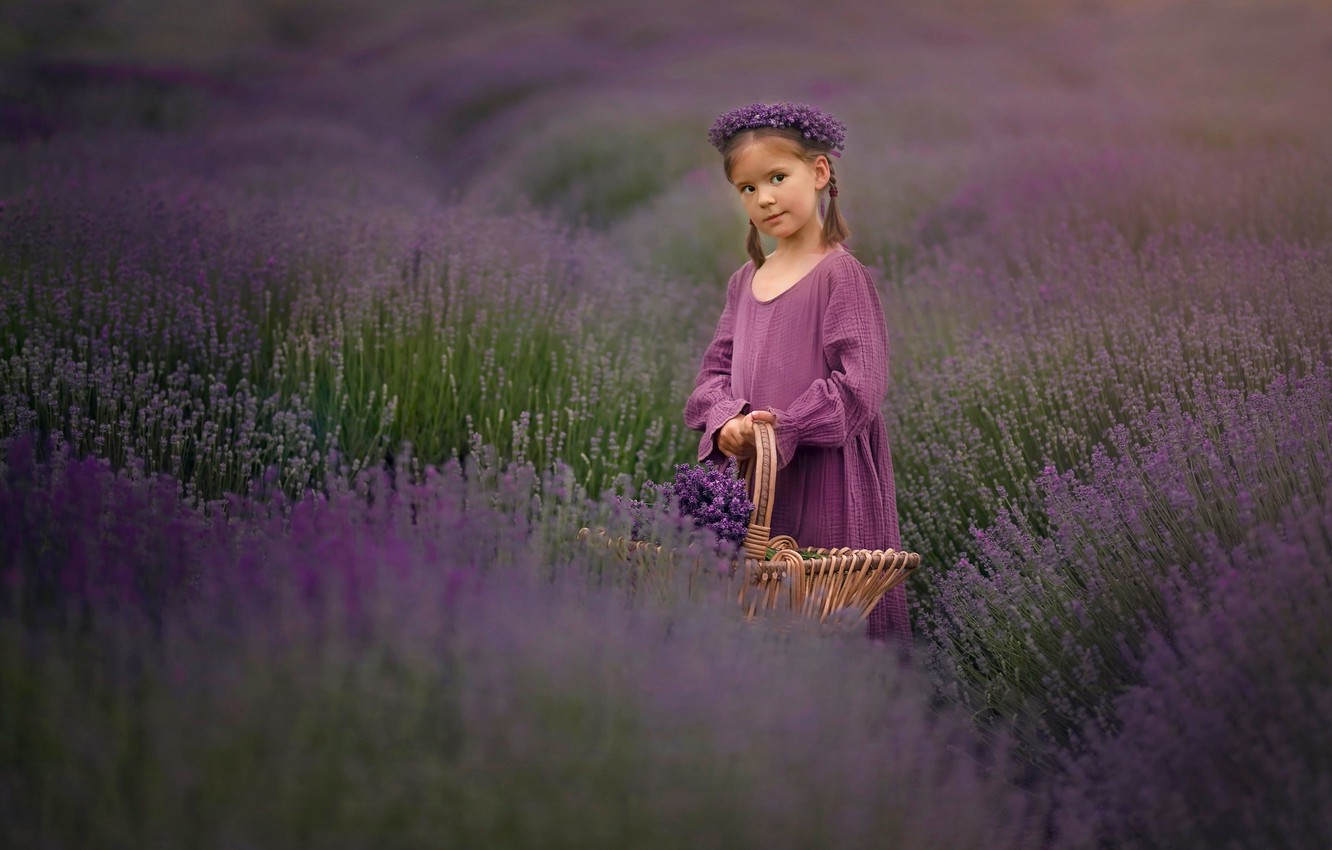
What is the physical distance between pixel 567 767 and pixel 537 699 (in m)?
0.08

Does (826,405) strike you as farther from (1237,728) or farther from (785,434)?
(1237,728)

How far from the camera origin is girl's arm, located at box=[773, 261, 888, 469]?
2.20 m

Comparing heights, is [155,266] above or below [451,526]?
above

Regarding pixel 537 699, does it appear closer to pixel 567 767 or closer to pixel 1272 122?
pixel 567 767

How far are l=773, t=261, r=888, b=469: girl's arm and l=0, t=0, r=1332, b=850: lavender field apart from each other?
37cm

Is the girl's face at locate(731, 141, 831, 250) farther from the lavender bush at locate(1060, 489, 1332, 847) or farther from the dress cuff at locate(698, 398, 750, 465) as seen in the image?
the lavender bush at locate(1060, 489, 1332, 847)

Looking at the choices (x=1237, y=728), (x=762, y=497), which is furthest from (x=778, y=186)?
(x=1237, y=728)

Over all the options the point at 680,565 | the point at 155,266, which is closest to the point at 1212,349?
the point at 680,565

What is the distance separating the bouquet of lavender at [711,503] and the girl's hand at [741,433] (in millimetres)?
123

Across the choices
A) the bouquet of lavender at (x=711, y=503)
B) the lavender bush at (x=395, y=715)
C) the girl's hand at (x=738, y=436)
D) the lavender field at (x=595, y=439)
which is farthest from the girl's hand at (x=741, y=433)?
the lavender bush at (x=395, y=715)

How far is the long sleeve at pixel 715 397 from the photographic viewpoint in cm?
231

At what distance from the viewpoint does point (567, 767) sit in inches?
44.1

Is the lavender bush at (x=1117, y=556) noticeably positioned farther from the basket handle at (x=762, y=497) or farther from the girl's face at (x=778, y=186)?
the girl's face at (x=778, y=186)

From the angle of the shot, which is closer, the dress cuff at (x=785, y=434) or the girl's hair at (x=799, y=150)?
the dress cuff at (x=785, y=434)
